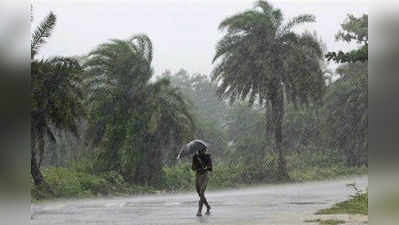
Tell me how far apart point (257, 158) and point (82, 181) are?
599cm

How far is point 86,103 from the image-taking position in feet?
70.3

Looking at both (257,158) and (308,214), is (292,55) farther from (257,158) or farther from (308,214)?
(308,214)

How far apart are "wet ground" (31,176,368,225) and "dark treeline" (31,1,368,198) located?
62.7 inches

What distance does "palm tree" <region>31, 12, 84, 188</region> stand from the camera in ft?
60.6

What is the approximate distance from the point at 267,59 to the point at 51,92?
7.53m

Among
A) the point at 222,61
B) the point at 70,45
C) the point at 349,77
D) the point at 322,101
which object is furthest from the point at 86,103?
the point at 349,77

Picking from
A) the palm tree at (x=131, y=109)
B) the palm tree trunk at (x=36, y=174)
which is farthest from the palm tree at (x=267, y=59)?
the palm tree trunk at (x=36, y=174)

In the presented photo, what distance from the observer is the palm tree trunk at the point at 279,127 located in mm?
23047

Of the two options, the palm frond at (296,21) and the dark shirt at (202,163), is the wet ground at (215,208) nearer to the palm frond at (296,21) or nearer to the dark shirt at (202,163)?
the dark shirt at (202,163)

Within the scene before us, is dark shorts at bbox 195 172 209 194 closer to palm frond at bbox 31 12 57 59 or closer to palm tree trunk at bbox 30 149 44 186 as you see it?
palm frond at bbox 31 12 57 59

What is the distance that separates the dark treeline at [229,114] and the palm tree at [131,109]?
3 centimetres

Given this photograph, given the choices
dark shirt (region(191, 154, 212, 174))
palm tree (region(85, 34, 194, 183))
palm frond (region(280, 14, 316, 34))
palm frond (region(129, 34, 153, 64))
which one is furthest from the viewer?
palm frond (region(280, 14, 316, 34))

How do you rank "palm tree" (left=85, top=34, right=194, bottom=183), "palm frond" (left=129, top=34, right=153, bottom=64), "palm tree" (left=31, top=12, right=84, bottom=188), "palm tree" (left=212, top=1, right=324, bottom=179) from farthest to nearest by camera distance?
"palm tree" (left=212, top=1, right=324, bottom=179)
"palm frond" (left=129, top=34, right=153, bottom=64)
"palm tree" (left=85, top=34, right=194, bottom=183)
"palm tree" (left=31, top=12, right=84, bottom=188)

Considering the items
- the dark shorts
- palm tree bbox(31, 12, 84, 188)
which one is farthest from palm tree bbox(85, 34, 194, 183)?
the dark shorts
